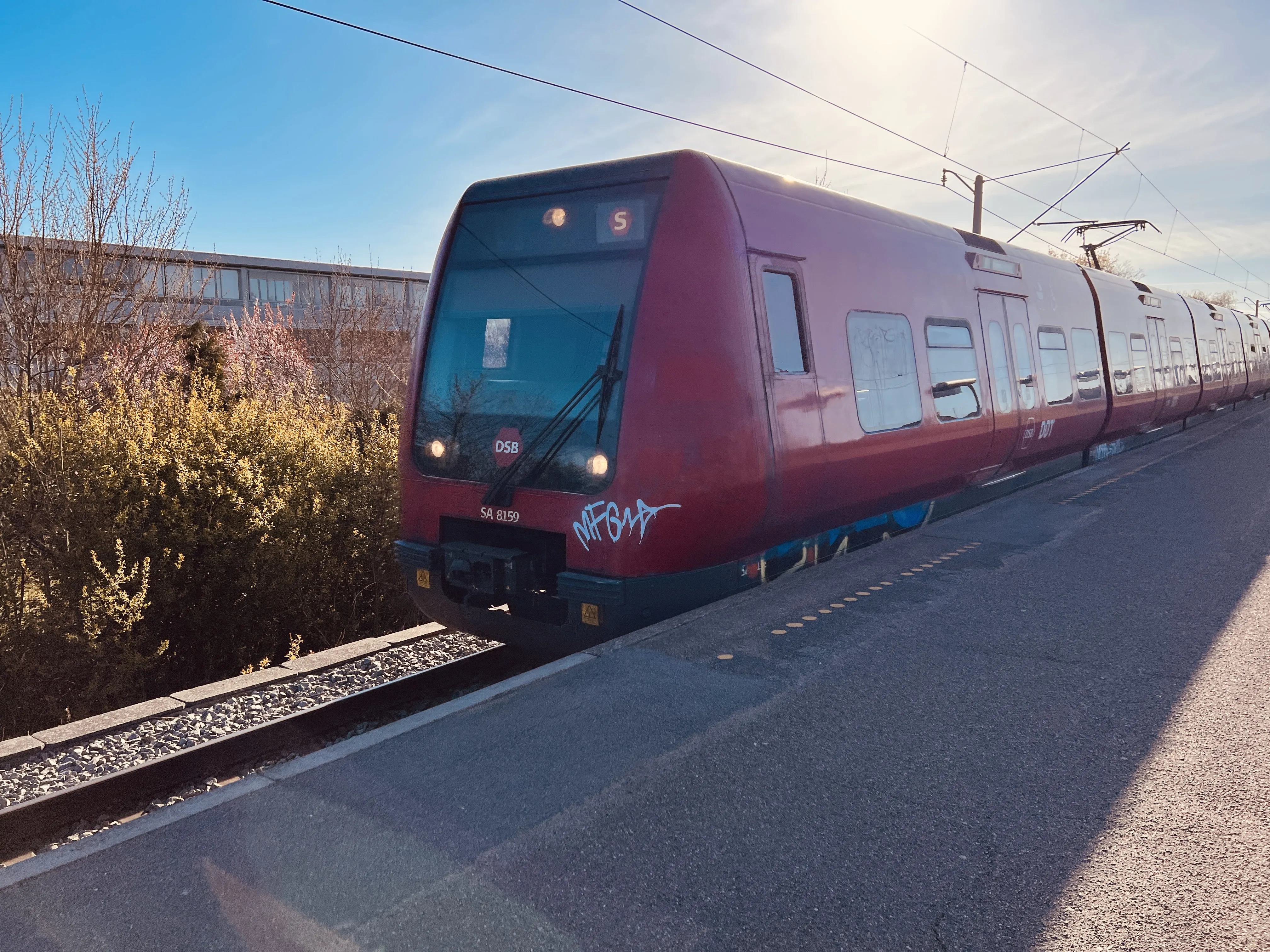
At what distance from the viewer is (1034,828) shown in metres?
2.96

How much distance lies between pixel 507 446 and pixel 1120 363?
1110 centimetres

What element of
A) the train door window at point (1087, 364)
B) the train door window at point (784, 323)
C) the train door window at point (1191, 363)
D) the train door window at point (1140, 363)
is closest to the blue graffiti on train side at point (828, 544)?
the train door window at point (784, 323)

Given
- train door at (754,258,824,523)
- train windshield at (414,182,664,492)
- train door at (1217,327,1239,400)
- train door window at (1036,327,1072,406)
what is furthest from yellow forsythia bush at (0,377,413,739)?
train door at (1217,327,1239,400)

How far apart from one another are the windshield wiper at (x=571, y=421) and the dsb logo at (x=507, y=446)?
36 mm

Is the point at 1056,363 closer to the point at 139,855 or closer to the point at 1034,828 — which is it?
the point at 1034,828

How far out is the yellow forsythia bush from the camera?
19.5ft

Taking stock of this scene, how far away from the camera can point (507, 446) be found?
514 centimetres

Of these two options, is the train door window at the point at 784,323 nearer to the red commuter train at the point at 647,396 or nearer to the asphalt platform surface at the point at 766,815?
the red commuter train at the point at 647,396

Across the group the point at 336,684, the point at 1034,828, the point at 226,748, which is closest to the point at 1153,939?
the point at 1034,828

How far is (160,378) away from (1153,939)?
8.87m

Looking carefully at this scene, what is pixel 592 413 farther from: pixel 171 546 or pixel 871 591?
pixel 171 546

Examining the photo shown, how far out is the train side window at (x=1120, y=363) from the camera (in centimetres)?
1254

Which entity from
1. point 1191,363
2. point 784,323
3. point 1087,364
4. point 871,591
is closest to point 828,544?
point 871,591

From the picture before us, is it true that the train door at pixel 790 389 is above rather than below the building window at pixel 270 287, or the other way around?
below
